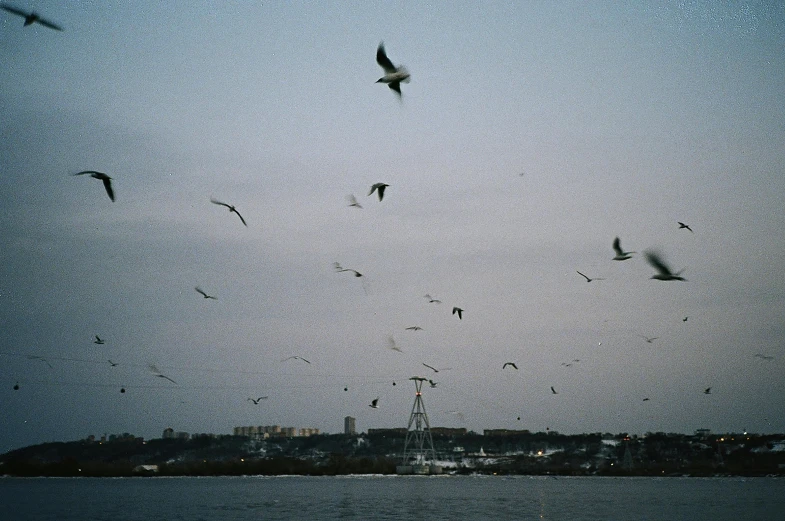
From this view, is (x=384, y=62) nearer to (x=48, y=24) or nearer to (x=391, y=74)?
(x=391, y=74)

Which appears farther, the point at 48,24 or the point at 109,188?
the point at 109,188

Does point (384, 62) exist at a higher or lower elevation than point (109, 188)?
higher

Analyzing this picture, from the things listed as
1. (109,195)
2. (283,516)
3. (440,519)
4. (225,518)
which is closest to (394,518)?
(440,519)

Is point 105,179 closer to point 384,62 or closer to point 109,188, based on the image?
point 109,188

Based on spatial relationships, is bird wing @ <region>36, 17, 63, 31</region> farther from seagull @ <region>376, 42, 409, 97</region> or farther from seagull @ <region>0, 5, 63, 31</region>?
seagull @ <region>376, 42, 409, 97</region>

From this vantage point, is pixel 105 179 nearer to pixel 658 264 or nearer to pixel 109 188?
pixel 109 188

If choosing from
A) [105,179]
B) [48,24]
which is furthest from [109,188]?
[48,24]

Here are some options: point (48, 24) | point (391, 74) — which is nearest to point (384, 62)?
point (391, 74)

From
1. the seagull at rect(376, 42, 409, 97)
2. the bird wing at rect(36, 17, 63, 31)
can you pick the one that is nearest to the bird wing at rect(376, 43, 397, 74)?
the seagull at rect(376, 42, 409, 97)

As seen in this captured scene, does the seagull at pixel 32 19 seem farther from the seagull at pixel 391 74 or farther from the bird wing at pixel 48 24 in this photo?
the seagull at pixel 391 74

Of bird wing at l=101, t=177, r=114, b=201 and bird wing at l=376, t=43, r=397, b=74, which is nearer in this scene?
bird wing at l=376, t=43, r=397, b=74

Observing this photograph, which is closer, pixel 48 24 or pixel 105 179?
pixel 48 24

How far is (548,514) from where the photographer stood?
174 feet

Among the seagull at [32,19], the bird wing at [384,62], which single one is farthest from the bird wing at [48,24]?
the bird wing at [384,62]
